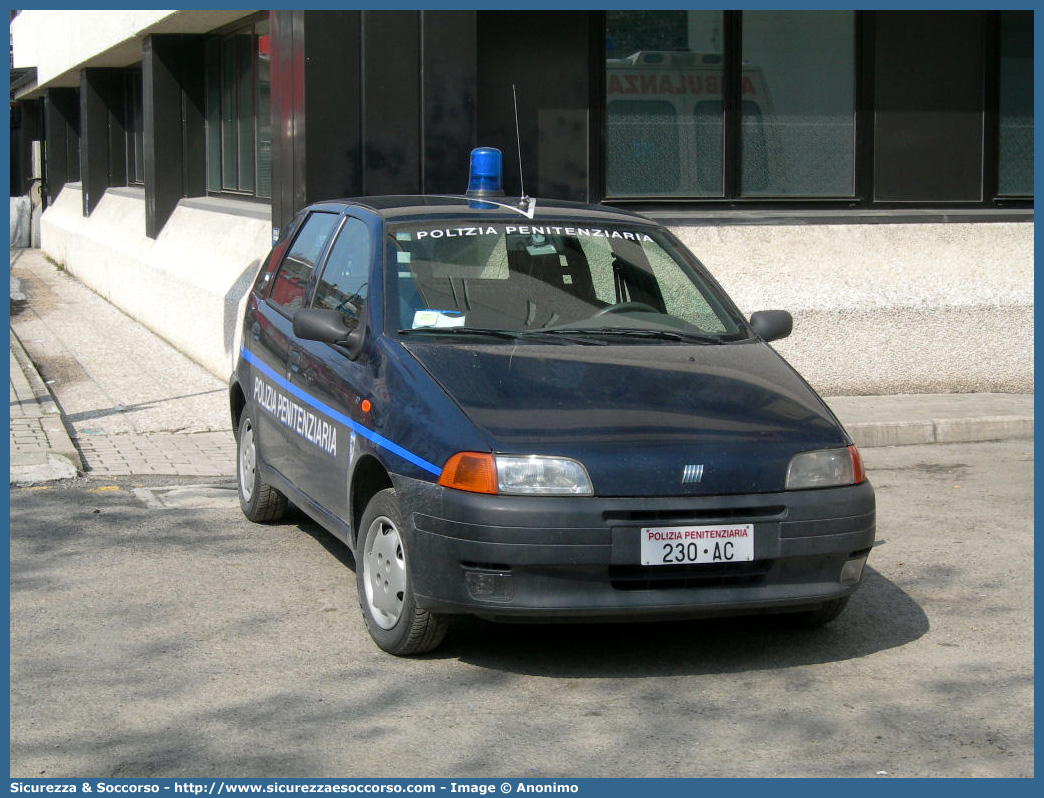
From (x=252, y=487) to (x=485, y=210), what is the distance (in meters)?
2.06

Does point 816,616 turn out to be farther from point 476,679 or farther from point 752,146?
point 752,146

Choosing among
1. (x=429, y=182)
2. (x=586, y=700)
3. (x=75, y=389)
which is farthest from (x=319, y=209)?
Answer: (x=75, y=389)

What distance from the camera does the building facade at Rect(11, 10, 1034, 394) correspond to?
37.2 ft

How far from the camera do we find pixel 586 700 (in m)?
4.89

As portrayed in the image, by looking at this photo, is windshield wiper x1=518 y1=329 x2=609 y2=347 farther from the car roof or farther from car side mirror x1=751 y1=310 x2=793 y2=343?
car side mirror x1=751 y1=310 x2=793 y2=343

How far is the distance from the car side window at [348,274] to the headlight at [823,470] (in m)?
1.93

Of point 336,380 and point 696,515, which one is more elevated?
point 336,380

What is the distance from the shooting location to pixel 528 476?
4.88m

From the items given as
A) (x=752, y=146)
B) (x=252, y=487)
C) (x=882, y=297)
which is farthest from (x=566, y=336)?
(x=752, y=146)

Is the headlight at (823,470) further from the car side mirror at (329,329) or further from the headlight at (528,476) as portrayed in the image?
the car side mirror at (329,329)

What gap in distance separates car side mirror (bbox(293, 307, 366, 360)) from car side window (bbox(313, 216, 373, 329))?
0.15 metres

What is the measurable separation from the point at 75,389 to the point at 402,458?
7551mm

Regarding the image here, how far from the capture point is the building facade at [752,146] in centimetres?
1135

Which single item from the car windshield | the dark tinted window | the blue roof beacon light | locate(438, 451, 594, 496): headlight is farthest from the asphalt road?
the dark tinted window
